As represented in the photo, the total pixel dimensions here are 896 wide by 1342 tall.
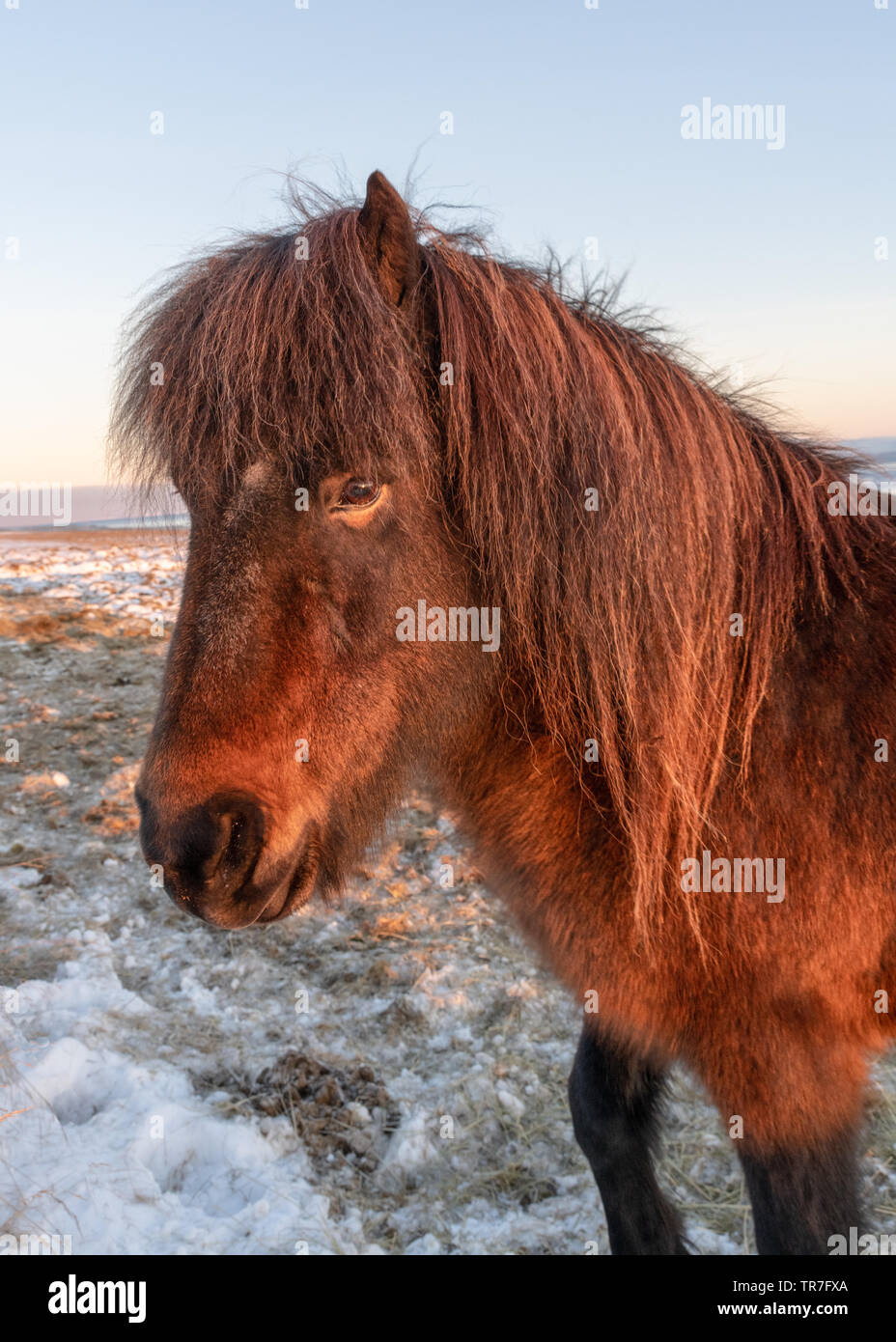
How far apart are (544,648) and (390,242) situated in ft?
3.09

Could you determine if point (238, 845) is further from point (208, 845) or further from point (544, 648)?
point (544, 648)

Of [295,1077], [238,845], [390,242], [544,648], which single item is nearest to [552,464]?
[544,648]

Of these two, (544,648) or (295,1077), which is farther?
(295,1077)

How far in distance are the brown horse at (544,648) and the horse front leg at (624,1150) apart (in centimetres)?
46

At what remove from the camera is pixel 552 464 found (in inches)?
75.9

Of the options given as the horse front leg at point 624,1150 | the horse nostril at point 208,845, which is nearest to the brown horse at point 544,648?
the horse nostril at point 208,845

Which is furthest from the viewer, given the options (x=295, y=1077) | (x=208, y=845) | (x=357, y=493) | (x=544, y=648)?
(x=295, y=1077)

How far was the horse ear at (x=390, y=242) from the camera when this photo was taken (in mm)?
1771

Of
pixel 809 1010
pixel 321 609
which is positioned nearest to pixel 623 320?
pixel 321 609

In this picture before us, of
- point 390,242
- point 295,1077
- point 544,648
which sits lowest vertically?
point 295,1077

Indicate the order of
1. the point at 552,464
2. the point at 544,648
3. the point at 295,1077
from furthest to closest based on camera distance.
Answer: the point at 295,1077 → the point at 544,648 → the point at 552,464

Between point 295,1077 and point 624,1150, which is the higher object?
point 624,1150

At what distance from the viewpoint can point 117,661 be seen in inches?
311

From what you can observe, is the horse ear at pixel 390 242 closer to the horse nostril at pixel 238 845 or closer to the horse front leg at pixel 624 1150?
the horse nostril at pixel 238 845
